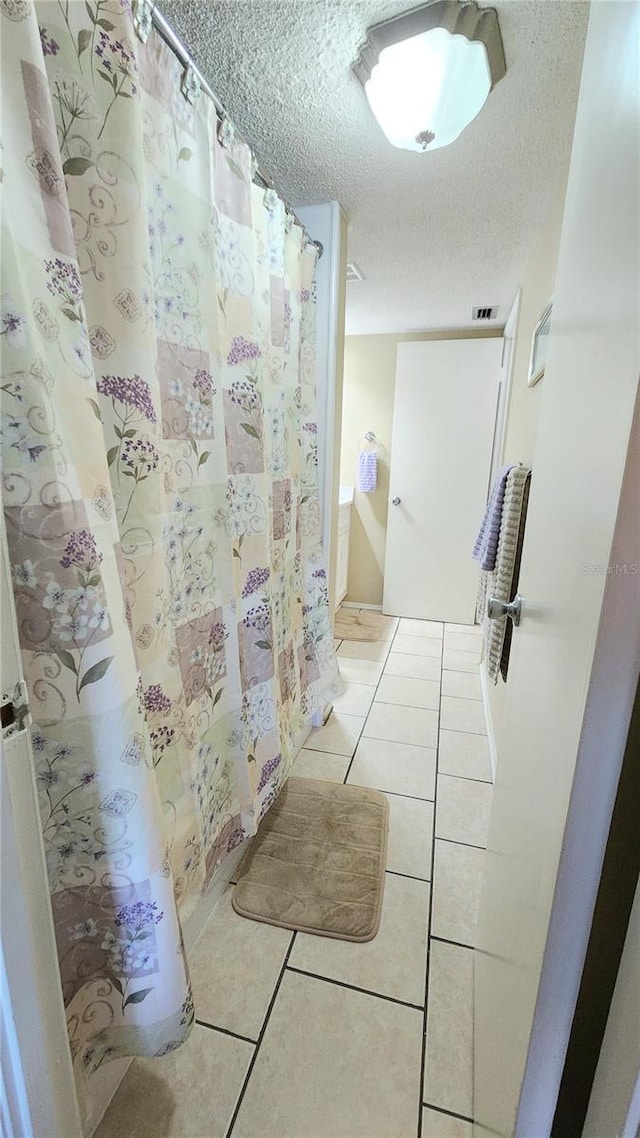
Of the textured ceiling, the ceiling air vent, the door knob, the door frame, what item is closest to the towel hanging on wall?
the door knob

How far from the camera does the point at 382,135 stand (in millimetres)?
1379

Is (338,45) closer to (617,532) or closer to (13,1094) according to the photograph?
(617,532)

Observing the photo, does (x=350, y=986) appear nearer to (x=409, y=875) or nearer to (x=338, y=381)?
(x=409, y=875)

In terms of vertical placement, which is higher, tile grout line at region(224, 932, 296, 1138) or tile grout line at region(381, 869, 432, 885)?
tile grout line at region(224, 932, 296, 1138)

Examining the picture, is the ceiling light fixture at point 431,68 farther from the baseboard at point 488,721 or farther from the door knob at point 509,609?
the baseboard at point 488,721

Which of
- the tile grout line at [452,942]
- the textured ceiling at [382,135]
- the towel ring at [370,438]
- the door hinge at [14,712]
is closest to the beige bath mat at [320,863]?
the tile grout line at [452,942]

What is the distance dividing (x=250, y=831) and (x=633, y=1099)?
1.11 metres

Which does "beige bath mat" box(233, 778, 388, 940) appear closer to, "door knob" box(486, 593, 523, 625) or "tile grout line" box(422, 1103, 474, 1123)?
"tile grout line" box(422, 1103, 474, 1123)

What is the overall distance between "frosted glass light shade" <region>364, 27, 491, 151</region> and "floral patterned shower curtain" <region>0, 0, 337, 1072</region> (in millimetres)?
375

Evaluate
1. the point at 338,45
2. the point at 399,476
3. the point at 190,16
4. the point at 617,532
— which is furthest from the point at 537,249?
the point at 617,532

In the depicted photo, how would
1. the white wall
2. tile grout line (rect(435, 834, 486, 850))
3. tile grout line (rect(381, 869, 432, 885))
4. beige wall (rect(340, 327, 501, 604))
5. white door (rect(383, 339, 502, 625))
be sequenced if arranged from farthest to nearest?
1. beige wall (rect(340, 327, 501, 604))
2. white door (rect(383, 339, 502, 625))
3. the white wall
4. tile grout line (rect(435, 834, 486, 850))
5. tile grout line (rect(381, 869, 432, 885))

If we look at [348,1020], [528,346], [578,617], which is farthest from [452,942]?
[528,346]

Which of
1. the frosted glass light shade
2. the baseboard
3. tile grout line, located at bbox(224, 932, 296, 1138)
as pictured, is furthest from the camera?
the baseboard

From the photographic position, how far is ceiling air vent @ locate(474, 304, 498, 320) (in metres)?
2.85
